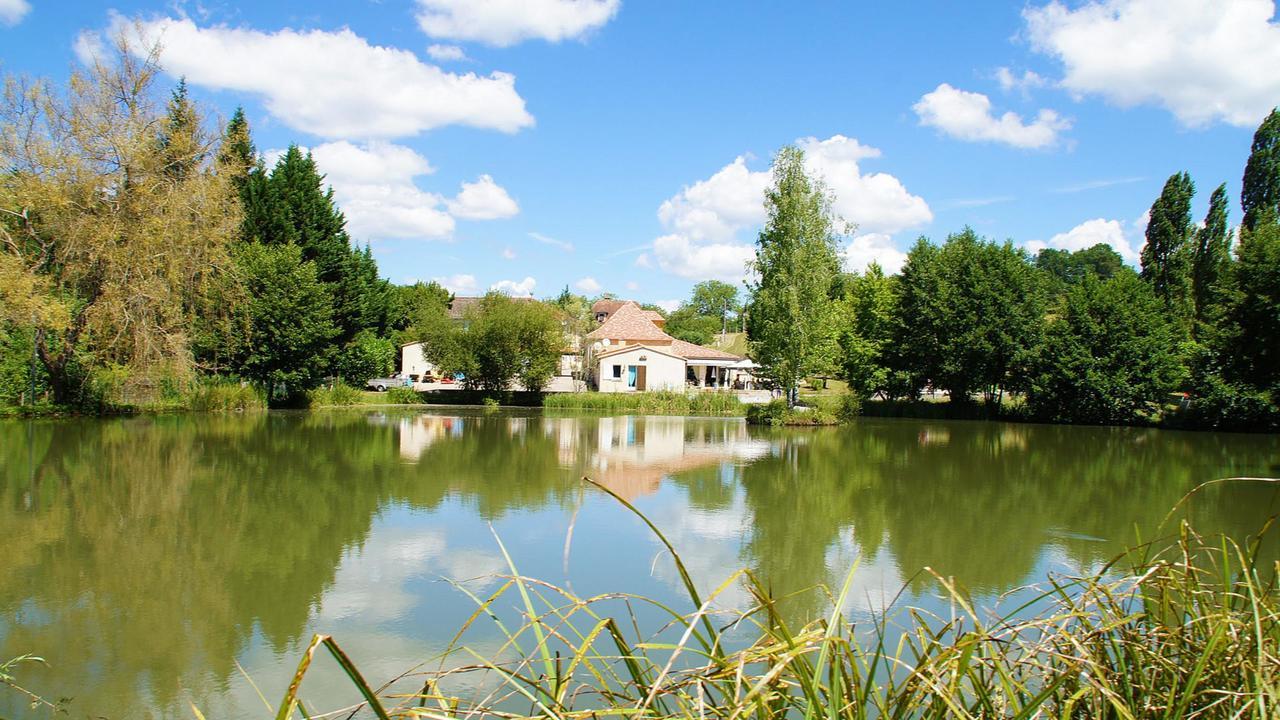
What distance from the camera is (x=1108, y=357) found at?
29.7 meters

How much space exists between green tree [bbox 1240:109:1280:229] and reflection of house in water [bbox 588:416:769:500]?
27052 mm

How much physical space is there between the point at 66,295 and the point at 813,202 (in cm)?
2343

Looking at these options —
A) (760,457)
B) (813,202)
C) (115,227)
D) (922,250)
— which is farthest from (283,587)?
(922,250)

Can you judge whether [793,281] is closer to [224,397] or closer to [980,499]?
[980,499]

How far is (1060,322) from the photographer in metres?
31.4

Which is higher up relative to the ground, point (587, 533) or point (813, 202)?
point (813, 202)

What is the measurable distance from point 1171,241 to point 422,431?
36.9m

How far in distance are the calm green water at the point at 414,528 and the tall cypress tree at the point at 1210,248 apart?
21.4 metres

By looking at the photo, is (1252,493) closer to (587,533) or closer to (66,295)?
(587,533)

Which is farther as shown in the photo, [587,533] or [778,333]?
[778,333]

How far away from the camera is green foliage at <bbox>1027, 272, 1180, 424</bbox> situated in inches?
1160

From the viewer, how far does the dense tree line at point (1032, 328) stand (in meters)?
26.2

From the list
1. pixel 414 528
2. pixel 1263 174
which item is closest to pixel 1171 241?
pixel 1263 174

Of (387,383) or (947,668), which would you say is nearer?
(947,668)
